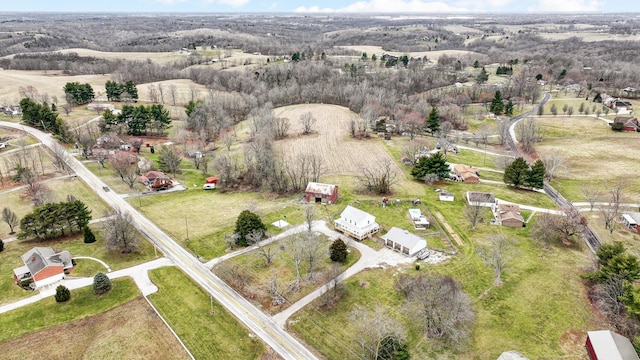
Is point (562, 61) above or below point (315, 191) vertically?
above

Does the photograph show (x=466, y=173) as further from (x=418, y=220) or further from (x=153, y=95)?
(x=153, y=95)

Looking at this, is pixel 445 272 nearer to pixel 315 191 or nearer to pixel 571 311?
pixel 571 311

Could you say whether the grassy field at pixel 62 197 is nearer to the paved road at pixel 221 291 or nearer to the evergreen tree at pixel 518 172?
the paved road at pixel 221 291

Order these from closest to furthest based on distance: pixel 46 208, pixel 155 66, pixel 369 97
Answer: pixel 46 208
pixel 369 97
pixel 155 66

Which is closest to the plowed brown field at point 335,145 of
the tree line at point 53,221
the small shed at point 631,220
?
the small shed at point 631,220

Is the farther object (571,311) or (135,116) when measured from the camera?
(135,116)

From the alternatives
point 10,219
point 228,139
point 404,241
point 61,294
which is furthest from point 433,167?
point 10,219

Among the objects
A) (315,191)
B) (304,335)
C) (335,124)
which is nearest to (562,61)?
(335,124)

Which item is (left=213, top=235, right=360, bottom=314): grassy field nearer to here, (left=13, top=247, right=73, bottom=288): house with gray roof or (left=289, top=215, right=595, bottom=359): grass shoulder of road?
(left=289, top=215, right=595, bottom=359): grass shoulder of road
